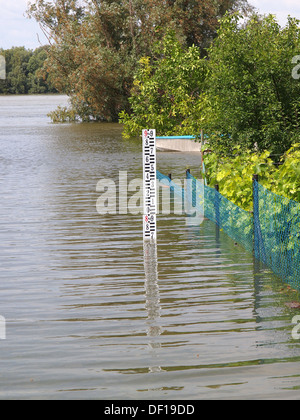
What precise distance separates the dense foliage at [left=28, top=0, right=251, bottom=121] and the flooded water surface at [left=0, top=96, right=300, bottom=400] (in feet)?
144

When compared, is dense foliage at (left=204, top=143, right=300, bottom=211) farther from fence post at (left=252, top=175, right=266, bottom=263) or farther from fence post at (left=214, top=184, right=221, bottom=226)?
fence post at (left=252, top=175, right=266, bottom=263)

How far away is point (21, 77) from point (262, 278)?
14101cm

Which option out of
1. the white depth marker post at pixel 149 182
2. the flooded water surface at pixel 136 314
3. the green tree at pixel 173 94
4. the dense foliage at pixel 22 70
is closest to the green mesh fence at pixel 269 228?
the flooded water surface at pixel 136 314

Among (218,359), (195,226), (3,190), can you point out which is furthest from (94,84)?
(218,359)

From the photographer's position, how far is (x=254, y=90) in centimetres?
1911

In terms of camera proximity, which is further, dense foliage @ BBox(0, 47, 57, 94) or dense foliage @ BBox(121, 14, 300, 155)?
dense foliage @ BBox(0, 47, 57, 94)

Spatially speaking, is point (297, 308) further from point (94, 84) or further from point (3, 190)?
point (94, 84)

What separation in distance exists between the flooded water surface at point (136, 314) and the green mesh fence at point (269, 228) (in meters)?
0.20

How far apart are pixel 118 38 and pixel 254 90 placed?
1689 inches

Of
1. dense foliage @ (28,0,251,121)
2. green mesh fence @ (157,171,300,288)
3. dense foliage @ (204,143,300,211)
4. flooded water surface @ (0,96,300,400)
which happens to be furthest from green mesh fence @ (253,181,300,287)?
dense foliage @ (28,0,251,121)

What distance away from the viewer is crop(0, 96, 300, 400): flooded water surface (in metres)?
6.09

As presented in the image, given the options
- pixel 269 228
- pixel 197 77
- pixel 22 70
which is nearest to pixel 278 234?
pixel 269 228

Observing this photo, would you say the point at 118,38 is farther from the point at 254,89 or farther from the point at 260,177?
the point at 260,177

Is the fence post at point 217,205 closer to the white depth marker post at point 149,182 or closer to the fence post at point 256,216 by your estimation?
the white depth marker post at point 149,182
